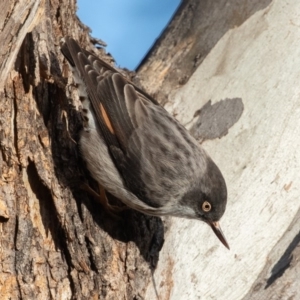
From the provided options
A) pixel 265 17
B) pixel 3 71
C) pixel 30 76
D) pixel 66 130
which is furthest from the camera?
pixel 265 17

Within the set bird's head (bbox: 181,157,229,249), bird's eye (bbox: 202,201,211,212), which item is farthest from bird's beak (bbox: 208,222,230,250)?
bird's eye (bbox: 202,201,211,212)

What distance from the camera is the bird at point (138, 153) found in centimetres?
504

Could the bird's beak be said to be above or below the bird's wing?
below

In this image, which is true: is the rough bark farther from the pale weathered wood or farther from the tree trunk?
the pale weathered wood

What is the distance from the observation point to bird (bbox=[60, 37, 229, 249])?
16.5 feet

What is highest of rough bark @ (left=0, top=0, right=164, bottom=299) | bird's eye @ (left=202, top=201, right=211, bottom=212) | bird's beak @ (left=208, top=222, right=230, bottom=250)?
bird's eye @ (left=202, top=201, right=211, bottom=212)

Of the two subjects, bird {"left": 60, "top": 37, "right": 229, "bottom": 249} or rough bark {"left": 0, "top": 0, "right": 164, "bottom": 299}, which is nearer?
rough bark {"left": 0, "top": 0, "right": 164, "bottom": 299}

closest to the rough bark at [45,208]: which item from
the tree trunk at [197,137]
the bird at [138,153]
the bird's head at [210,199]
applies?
the tree trunk at [197,137]

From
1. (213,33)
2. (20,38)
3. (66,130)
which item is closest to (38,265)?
(66,130)

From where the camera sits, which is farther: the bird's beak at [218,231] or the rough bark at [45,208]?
the bird's beak at [218,231]

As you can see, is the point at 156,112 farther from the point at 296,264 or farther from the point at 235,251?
the point at 296,264

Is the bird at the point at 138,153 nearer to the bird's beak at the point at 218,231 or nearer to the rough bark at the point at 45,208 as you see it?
the bird's beak at the point at 218,231

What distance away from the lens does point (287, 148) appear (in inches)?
212

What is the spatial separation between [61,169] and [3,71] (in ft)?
2.86
